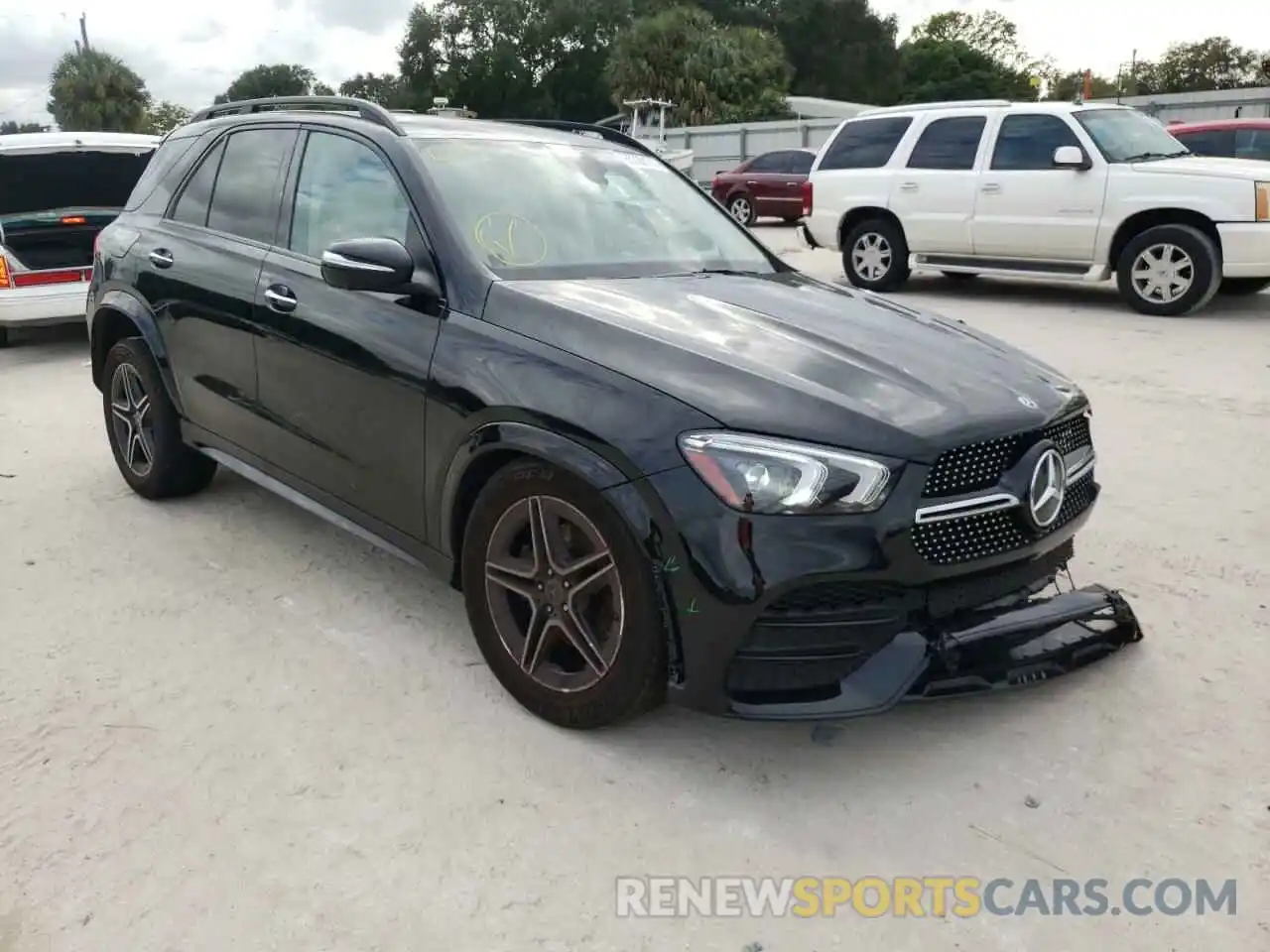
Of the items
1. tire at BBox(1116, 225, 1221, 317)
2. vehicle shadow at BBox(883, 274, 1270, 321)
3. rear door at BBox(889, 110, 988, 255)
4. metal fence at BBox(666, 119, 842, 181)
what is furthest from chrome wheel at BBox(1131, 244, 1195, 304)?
metal fence at BBox(666, 119, 842, 181)

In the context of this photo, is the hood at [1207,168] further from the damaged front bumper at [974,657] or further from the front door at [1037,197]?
the damaged front bumper at [974,657]

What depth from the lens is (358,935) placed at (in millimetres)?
2193

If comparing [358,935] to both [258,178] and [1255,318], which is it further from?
[1255,318]

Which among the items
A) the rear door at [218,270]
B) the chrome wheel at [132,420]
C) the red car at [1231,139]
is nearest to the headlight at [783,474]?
the rear door at [218,270]

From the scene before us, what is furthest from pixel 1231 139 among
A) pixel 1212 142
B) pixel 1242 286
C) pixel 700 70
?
pixel 700 70

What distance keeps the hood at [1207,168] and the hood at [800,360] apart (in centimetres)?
683

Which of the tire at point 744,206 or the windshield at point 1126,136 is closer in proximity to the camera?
the windshield at point 1126,136

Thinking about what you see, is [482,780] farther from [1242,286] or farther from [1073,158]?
[1242,286]

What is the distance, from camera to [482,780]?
2715 mm

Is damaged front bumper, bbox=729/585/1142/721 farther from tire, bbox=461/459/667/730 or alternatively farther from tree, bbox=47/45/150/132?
tree, bbox=47/45/150/132

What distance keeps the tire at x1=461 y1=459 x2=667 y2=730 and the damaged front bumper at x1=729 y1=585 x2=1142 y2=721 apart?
305 mm

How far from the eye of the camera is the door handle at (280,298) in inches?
143

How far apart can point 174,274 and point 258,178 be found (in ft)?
1.98

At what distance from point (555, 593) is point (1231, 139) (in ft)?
41.5
